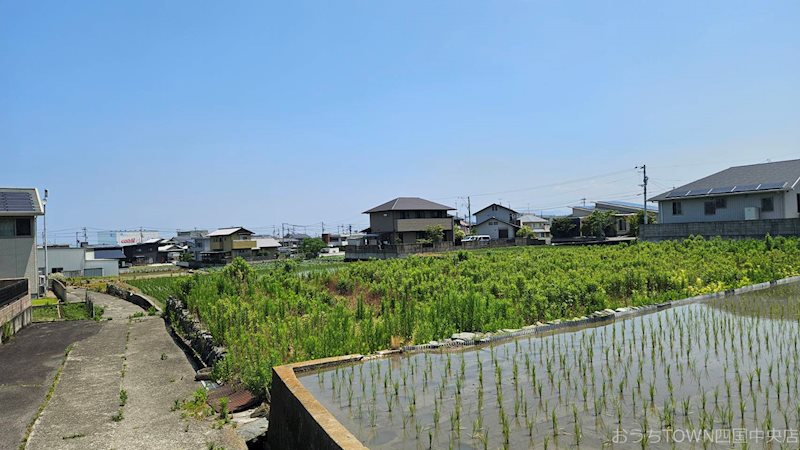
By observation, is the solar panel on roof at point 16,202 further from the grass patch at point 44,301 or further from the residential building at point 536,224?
the residential building at point 536,224

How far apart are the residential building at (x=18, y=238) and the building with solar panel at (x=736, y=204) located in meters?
31.2

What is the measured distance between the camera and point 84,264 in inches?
1513

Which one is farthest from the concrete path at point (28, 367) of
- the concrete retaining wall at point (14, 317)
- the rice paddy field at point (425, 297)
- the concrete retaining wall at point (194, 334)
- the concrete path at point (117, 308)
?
the rice paddy field at point (425, 297)

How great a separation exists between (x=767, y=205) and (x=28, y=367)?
3181 cm

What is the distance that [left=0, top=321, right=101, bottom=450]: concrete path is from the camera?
6.25 m

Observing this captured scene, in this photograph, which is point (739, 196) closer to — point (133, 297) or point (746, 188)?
point (746, 188)

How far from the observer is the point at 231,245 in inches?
2128

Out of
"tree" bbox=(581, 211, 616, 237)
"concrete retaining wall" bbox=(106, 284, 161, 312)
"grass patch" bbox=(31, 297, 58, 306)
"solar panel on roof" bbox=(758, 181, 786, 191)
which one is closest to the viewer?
"concrete retaining wall" bbox=(106, 284, 161, 312)

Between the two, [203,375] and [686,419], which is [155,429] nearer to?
[203,375]

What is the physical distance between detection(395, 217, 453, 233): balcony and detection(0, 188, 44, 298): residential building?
2991 cm

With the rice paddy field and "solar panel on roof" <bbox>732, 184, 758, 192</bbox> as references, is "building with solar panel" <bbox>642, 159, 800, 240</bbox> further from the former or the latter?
the rice paddy field

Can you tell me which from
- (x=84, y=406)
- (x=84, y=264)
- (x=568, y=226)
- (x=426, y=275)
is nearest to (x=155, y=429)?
(x=84, y=406)

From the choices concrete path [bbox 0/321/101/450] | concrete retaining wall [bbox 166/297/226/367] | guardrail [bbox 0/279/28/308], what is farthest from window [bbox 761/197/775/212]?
guardrail [bbox 0/279/28/308]

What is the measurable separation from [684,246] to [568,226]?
99.2 feet
